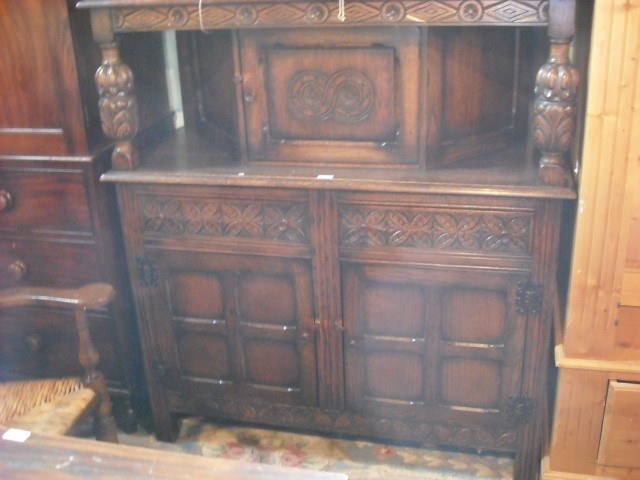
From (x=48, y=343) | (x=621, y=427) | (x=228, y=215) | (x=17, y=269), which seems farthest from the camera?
(x=48, y=343)

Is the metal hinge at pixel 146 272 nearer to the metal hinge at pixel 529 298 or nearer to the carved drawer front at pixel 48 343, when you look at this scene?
the carved drawer front at pixel 48 343

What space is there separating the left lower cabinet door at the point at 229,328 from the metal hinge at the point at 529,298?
1.88 ft

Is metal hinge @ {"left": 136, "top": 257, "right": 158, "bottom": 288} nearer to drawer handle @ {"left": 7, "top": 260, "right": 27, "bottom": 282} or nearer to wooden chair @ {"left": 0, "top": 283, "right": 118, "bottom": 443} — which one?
wooden chair @ {"left": 0, "top": 283, "right": 118, "bottom": 443}

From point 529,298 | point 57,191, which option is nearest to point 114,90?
point 57,191

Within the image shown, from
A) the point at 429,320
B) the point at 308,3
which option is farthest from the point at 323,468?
the point at 308,3

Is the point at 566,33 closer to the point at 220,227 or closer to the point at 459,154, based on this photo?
the point at 459,154

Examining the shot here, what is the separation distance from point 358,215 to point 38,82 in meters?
0.99

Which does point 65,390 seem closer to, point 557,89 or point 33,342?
point 33,342

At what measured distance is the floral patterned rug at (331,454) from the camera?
222 cm

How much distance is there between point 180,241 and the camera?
2.09m

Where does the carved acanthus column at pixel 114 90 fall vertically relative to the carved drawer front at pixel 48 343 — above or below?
above

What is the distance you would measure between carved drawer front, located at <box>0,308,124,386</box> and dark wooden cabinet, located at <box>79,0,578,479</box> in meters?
0.19

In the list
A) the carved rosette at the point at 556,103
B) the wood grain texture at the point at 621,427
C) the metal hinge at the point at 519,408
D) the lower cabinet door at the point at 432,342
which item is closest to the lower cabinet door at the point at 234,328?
the lower cabinet door at the point at 432,342

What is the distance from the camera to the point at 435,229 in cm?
190
